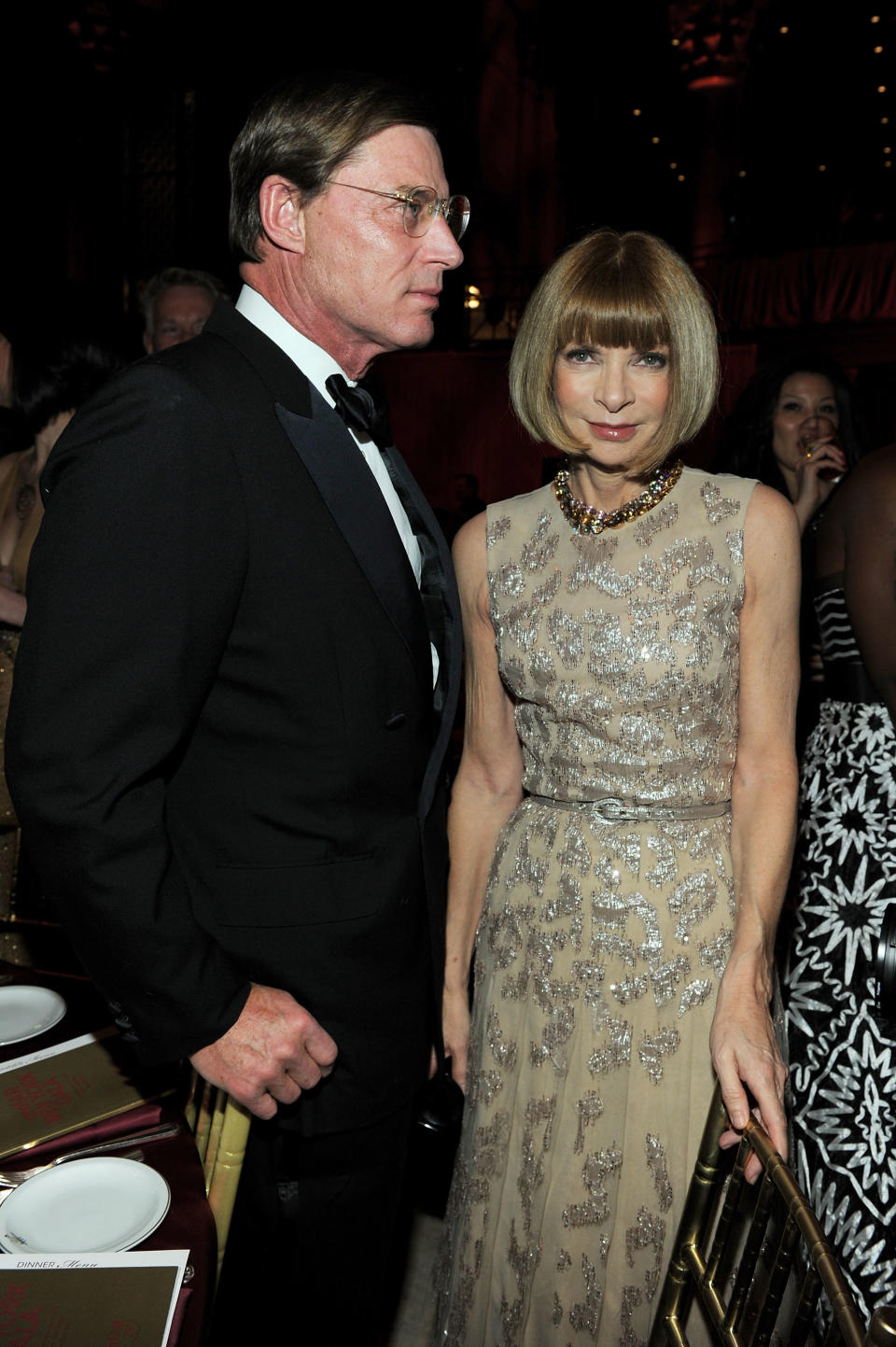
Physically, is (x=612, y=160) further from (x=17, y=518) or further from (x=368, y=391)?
(x=368, y=391)

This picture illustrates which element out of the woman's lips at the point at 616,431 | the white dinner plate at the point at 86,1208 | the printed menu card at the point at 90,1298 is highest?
the woman's lips at the point at 616,431

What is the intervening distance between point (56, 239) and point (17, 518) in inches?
425

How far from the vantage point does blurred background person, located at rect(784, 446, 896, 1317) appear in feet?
7.27

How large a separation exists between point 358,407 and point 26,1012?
1.06 metres

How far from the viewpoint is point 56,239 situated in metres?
12.8

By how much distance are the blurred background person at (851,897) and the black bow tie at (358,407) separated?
55.6 inches

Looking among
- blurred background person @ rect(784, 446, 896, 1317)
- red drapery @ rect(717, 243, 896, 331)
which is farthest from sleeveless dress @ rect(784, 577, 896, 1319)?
red drapery @ rect(717, 243, 896, 331)

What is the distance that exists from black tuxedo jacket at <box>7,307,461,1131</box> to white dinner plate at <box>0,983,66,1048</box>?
0.46 meters

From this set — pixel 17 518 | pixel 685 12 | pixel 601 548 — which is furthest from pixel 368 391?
pixel 685 12

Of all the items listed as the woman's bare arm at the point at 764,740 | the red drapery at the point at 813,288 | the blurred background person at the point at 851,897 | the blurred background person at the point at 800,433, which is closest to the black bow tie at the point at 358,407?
the woman's bare arm at the point at 764,740

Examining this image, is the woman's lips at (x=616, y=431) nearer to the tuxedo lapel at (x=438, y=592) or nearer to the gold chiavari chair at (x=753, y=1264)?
the tuxedo lapel at (x=438, y=592)

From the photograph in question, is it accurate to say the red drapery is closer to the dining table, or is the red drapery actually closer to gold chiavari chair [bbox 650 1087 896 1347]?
the dining table

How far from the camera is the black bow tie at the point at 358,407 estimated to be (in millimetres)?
1476

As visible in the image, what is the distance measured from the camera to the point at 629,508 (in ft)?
5.91
